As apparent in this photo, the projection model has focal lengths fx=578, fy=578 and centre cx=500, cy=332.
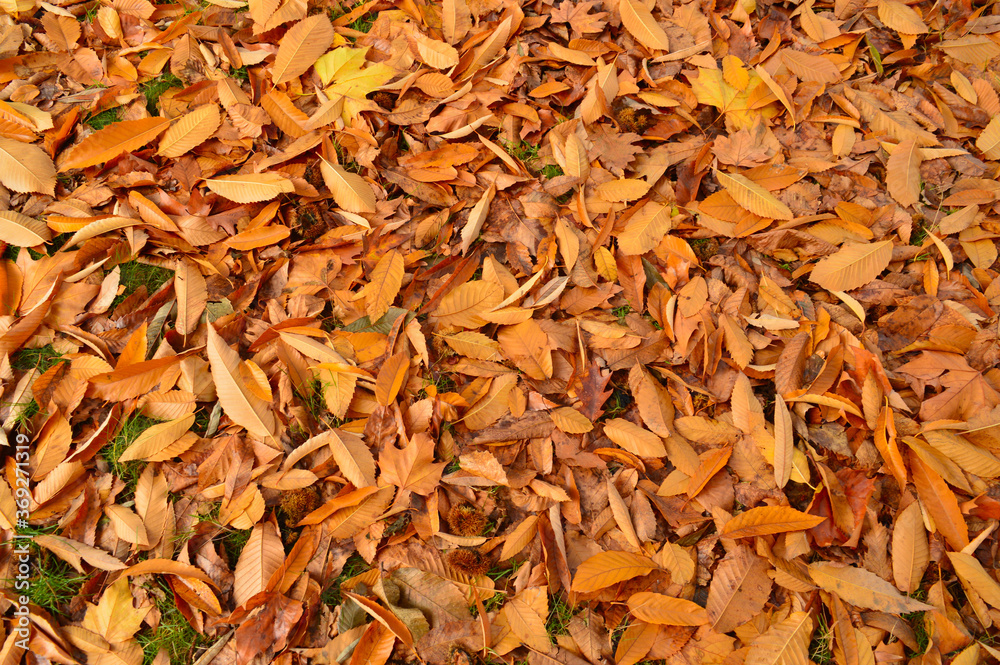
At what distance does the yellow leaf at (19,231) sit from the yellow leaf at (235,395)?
0.71 m

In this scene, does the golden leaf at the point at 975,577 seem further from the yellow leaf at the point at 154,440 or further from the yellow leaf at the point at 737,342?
the yellow leaf at the point at 154,440

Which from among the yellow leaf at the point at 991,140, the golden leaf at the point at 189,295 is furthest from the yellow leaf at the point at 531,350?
the yellow leaf at the point at 991,140

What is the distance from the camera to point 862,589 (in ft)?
5.08

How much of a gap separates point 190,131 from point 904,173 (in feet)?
8.11

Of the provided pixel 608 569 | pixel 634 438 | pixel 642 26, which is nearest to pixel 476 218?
pixel 634 438

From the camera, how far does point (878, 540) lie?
1.62 meters

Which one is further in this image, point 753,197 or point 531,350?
point 753,197

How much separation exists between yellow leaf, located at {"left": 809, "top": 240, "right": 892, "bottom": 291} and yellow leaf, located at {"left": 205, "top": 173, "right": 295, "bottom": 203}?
1759 millimetres

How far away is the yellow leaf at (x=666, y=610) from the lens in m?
1.54

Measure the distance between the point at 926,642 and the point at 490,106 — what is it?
212 cm

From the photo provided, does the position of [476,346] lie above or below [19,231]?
below

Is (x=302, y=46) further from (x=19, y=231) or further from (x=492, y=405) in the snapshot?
(x=492, y=405)

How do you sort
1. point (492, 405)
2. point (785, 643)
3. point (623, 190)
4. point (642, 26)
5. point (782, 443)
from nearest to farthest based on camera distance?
point (785, 643) → point (782, 443) → point (492, 405) → point (623, 190) → point (642, 26)

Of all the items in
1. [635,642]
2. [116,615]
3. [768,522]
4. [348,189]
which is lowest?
[635,642]
